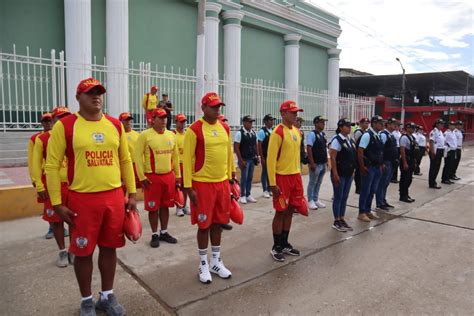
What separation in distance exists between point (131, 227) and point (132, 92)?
7573mm

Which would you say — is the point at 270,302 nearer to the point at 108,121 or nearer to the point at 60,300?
the point at 60,300

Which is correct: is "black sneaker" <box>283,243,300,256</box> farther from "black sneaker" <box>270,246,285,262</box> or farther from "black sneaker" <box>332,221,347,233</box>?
"black sneaker" <box>332,221,347,233</box>

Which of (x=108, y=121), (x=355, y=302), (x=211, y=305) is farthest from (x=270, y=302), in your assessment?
(x=108, y=121)

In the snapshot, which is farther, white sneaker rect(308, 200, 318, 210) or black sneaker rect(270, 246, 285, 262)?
white sneaker rect(308, 200, 318, 210)

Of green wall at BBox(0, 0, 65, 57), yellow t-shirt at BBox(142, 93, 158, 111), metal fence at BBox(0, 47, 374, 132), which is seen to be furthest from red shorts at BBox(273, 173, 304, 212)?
green wall at BBox(0, 0, 65, 57)

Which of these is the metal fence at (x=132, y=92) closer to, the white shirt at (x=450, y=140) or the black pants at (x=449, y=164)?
the white shirt at (x=450, y=140)

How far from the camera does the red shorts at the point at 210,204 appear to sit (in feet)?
12.4

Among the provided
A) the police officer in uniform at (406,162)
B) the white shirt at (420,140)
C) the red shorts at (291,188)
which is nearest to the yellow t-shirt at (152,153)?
the red shorts at (291,188)

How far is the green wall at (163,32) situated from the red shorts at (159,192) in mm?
8611

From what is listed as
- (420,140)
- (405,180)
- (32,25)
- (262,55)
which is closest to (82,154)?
(405,180)

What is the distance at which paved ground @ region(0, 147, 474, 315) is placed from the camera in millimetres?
3367

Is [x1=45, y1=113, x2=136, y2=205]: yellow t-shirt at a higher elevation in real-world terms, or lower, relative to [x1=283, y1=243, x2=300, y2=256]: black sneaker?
higher

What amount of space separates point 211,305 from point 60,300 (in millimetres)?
1395

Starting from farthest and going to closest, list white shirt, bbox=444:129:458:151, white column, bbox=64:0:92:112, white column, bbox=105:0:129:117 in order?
white column, bbox=105:0:129:117
white shirt, bbox=444:129:458:151
white column, bbox=64:0:92:112
